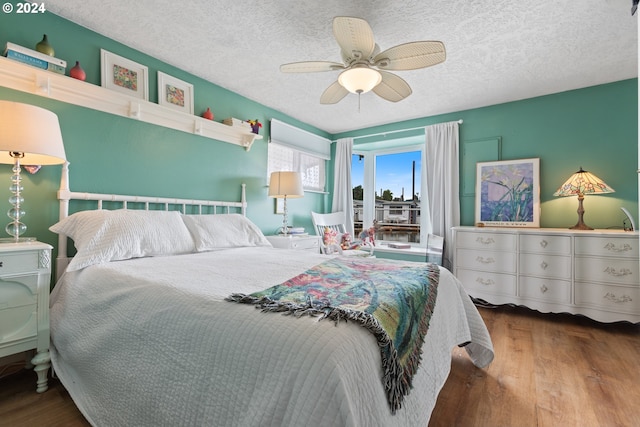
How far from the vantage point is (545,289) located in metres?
2.88

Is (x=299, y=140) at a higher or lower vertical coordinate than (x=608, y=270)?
higher

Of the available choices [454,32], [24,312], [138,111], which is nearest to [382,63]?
[454,32]

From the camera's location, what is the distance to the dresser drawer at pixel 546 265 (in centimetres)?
279

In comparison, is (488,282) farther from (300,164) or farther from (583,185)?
(300,164)

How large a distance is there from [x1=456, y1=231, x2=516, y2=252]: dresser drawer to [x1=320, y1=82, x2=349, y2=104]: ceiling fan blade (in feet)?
6.76

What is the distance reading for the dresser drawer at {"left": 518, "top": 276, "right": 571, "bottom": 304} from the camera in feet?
9.17

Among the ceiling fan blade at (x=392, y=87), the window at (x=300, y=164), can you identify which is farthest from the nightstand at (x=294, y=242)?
the ceiling fan blade at (x=392, y=87)

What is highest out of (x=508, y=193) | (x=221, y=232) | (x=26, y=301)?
(x=508, y=193)

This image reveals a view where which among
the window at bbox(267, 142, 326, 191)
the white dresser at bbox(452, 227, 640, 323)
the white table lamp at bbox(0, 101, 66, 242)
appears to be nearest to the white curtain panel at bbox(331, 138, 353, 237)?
the window at bbox(267, 142, 326, 191)

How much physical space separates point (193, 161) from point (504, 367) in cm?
304

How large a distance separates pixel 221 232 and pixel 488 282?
277cm

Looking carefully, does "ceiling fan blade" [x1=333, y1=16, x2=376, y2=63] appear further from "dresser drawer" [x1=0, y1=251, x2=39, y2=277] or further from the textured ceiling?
"dresser drawer" [x1=0, y1=251, x2=39, y2=277]

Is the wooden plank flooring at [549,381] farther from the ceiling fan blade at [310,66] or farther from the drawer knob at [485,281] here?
the ceiling fan blade at [310,66]

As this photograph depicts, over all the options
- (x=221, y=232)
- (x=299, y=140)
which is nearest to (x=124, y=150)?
(x=221, y=232)
